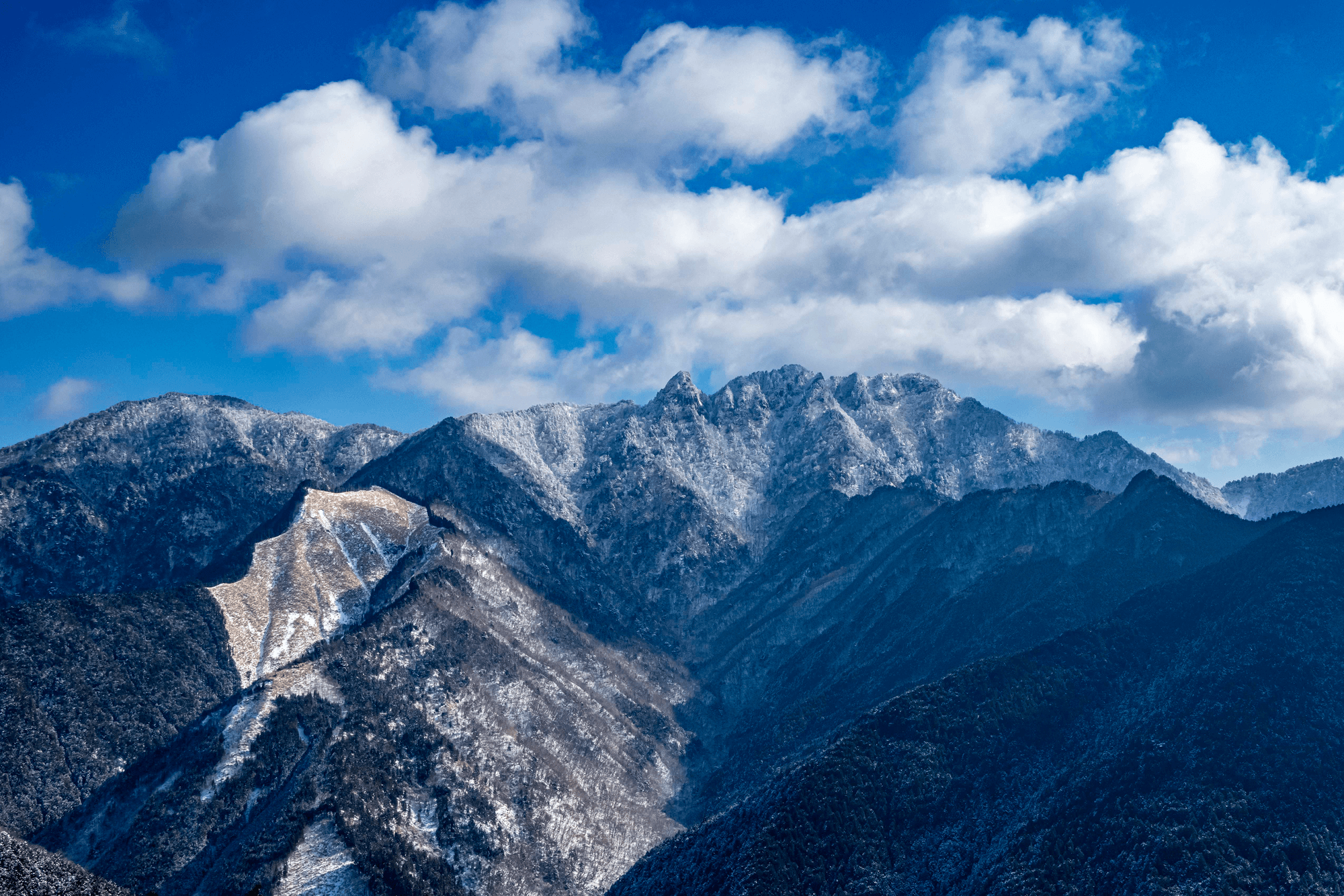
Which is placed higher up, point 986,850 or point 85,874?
point 85,874

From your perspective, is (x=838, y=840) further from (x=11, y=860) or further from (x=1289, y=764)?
(x=11, y=860)

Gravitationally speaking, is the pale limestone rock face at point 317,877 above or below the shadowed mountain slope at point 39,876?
below

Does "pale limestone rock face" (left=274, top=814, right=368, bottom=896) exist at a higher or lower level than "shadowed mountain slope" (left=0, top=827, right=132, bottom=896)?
lower

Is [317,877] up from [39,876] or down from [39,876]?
down

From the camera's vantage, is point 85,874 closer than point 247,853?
Yes

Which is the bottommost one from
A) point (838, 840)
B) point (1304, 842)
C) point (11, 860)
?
point (1304, 842)

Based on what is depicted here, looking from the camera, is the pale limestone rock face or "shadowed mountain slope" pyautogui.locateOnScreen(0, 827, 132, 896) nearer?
"shadowed mountain slope" pyautogui.locateOnScreen(0, 827, 132, 896)

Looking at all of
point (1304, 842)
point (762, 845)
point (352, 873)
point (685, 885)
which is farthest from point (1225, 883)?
point (352, 873)

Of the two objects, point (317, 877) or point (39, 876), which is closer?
point (39, 876)

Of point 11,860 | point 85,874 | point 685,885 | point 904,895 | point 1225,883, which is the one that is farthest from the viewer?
point 685,885

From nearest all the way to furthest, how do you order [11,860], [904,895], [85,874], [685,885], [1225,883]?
[11,860], [85,874], [1225,883], [904,895], [685,885]

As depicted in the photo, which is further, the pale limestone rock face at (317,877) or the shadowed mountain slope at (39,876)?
the pale limestone rock face at (317,877)
